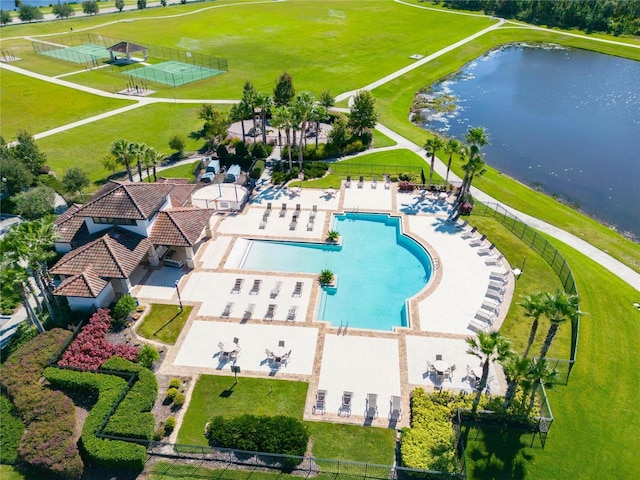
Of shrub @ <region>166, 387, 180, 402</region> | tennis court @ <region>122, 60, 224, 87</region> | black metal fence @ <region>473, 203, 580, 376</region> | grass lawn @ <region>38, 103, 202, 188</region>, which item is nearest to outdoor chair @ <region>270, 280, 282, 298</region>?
shrub @ <region>166, 387, 180, 402</region>

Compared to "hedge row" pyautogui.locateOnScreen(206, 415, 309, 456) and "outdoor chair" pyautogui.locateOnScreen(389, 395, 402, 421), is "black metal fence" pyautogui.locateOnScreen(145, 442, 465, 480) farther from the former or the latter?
"outdoor chair" pyautogui.locateOnScreen(389, 395, 402, 421)

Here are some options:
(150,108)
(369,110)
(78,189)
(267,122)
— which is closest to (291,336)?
(78,189)

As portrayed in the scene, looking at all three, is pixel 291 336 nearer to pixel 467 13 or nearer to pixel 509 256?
pixel 509 256

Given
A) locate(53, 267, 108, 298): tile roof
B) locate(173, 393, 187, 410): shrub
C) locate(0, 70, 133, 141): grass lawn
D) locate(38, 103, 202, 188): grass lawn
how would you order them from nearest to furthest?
locate(173, 393, 187, 410): shrub < locate(53, 267, 108, 298): tile roof < locate(38, 103, 202, 188): grass lawn < locate(0, 70, 133, 141): grass lawn

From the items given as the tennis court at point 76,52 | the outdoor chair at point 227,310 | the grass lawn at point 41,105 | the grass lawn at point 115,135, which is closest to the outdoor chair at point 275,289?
the outdoor chair at point 227,310

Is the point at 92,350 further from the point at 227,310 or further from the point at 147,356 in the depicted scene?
the point at 227,310

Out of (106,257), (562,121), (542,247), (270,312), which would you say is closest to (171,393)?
(270,312)
